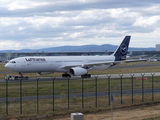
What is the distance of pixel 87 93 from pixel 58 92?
2.82 meters

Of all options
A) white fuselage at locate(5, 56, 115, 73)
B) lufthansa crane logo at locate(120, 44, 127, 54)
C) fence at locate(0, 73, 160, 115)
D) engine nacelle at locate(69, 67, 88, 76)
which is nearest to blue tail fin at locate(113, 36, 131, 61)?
lufthansa crane logo at locate(120, 44, 127, 54)

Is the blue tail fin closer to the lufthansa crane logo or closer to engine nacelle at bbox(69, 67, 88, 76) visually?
the lufthansa crane logo

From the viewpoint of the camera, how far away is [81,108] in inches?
966

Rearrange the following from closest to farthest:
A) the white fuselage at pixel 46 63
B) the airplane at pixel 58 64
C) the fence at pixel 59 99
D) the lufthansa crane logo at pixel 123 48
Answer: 1. the fence at pixel 59 99
2. the white fuselage at pixel 46 63
3. the airplane at pixel 58 64
4. the lufthansa crane logo at pixel 123 48

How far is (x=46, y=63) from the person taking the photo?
159 feet

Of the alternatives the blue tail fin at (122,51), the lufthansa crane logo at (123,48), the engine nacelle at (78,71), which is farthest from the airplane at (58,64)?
the lufthansa crane logo at (123,48)

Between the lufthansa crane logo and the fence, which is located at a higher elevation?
the lufthansa crane logo

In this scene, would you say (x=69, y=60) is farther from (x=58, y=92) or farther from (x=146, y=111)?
(x=146, y=111)

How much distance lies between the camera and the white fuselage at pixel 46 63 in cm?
4652

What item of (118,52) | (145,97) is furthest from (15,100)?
(118,52)

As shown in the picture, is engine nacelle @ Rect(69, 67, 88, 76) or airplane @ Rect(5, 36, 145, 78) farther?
engine nacelle @ Rect(69, 67, 88, 76)

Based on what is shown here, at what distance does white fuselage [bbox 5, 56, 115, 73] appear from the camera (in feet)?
153

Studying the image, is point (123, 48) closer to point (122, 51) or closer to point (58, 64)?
point (122, 51)

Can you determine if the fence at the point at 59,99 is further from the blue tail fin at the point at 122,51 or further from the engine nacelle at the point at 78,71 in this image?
the blue tail fin at the point at 122,51
